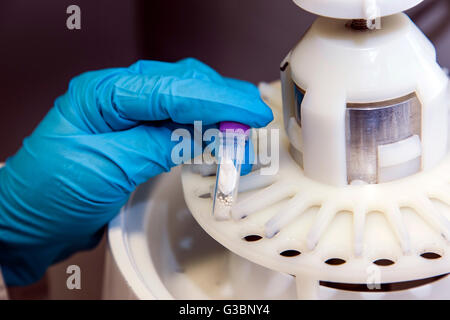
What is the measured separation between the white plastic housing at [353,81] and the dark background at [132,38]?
61 cm

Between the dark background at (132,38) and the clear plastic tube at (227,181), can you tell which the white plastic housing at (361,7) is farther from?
the dark background at (132,38)

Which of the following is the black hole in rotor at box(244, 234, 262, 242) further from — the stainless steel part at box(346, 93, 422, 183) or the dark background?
the dark background

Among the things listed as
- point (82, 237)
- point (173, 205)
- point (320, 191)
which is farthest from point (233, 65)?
point (320, 191)

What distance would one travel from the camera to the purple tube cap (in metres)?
1.08

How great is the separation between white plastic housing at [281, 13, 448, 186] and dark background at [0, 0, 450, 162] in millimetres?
607

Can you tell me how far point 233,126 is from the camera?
3.53 ft

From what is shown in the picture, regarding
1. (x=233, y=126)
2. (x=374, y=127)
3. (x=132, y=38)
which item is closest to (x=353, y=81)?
(x=374, y=127)

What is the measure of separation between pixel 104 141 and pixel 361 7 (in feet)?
1.64

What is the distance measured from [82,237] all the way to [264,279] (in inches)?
15.5

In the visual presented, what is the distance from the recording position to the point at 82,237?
128cm

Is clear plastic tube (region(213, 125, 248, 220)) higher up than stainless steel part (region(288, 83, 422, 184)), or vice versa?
stainless steel part (region(288, 83, 422, 184))

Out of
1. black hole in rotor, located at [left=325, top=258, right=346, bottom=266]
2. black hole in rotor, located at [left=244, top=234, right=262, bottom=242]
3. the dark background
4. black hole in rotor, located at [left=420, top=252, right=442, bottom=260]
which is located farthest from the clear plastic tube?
the dark background

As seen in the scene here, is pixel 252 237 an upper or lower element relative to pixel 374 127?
lower

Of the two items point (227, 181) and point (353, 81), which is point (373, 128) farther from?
point (227, 181)
